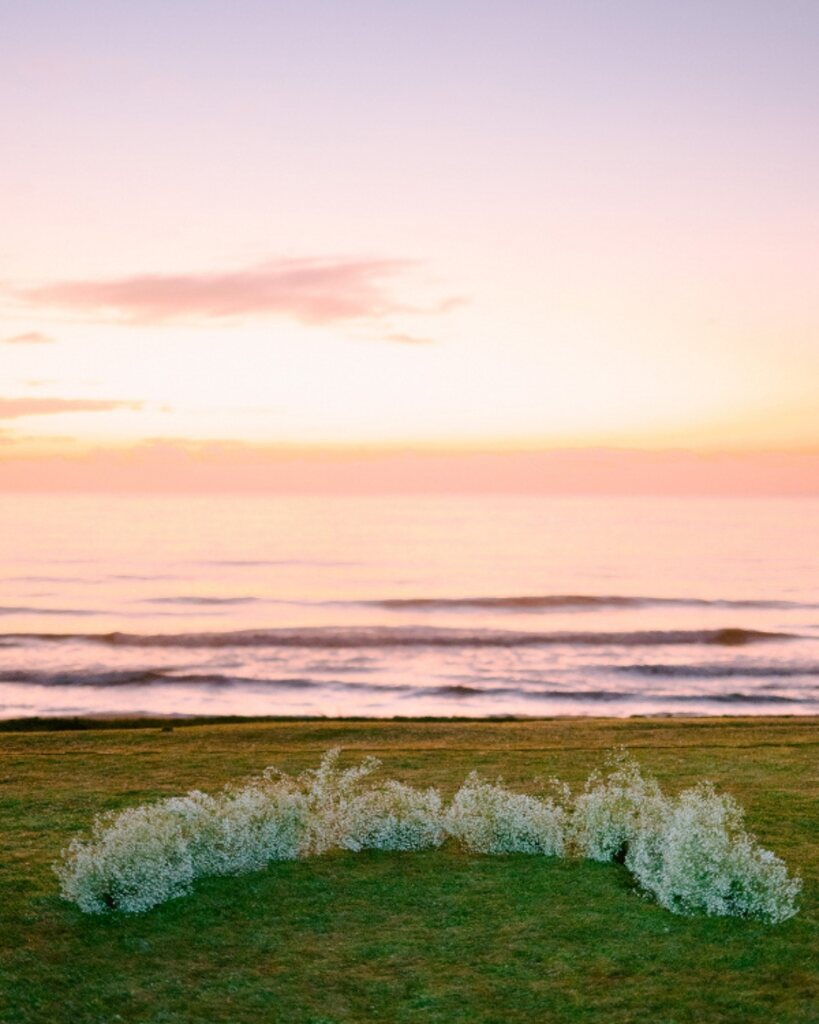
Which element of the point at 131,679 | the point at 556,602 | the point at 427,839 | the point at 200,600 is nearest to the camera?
the point at 427,839

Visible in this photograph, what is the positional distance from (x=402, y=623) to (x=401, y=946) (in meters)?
50.0

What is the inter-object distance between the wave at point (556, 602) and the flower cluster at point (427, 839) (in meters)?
52.4

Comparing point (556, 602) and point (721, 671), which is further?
point (556, 602)

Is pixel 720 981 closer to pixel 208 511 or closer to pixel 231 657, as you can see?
pixel 231 657

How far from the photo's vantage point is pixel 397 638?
53.2m

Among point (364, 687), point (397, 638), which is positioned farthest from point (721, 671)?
point (397, 638)

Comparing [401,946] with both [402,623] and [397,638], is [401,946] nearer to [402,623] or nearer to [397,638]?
[397,638]

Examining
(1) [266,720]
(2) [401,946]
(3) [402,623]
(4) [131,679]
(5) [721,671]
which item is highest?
(3) [402,623]

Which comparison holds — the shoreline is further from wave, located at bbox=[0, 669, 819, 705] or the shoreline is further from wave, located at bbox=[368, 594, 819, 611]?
wave, located at bbox=[368, 594, 819, 611]

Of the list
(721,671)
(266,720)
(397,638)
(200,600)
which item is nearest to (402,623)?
(397,638)

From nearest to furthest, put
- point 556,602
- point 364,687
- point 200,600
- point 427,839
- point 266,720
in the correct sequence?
point 427,839, point 266,720, point 364,687, point 200,600, point 556,602

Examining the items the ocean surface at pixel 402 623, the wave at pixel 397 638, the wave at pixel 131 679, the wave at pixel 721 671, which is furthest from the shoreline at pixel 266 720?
the wave at pixel 397 638

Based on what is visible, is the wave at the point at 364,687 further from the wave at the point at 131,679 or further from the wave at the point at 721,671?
the wave at the point at 721,671

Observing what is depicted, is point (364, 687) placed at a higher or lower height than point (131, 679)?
higher
